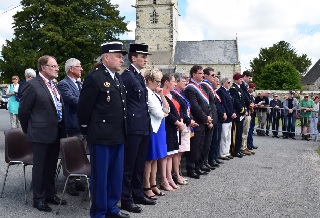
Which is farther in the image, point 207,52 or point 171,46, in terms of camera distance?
point 207,52

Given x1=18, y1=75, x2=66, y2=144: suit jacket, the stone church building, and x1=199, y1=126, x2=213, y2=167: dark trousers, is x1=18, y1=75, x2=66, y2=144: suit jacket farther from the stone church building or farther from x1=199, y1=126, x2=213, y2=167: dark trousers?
the stone church building

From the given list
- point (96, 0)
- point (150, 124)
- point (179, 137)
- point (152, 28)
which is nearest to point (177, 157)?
point (179, 137)

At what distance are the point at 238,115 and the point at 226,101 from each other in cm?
78

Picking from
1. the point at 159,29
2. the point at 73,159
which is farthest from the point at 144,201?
the point at 159,29

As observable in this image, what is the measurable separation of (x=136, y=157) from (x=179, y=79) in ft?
7.35

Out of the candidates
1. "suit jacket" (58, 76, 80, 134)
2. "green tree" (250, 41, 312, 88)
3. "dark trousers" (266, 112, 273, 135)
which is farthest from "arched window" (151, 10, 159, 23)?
"suit jacket" (58, 76, 80, 134)

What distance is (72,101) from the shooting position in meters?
6.02

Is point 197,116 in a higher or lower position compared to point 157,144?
higher

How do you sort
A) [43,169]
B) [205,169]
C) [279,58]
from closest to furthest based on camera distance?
[43,169] → [205,169] → [279,58]

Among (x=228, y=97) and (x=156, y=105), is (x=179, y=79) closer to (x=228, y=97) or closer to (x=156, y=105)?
(x=156, y=105)

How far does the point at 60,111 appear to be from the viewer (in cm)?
553

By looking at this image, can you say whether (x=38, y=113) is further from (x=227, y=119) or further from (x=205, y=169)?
(x=227, y=119)

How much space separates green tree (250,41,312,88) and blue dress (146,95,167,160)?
60.9m

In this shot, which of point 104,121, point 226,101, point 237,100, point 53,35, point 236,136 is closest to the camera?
point 104,121
